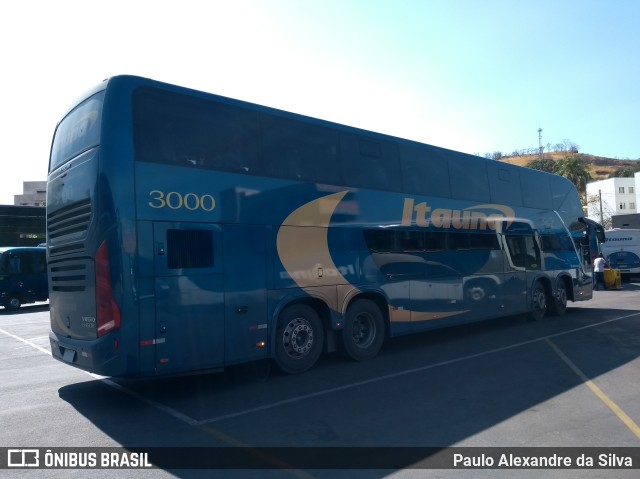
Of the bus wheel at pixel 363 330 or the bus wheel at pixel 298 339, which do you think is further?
the bus wheel at pixel 363 330

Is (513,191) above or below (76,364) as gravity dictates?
above

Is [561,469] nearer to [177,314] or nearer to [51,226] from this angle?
[177,314]

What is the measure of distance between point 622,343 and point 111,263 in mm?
10507

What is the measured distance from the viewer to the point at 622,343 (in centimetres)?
1177

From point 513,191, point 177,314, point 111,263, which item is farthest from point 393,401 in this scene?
point 513,191

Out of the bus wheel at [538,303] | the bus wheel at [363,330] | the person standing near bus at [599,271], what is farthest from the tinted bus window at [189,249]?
the person standing near bus at [599,271]

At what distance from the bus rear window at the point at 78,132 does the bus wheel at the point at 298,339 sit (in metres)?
3.92

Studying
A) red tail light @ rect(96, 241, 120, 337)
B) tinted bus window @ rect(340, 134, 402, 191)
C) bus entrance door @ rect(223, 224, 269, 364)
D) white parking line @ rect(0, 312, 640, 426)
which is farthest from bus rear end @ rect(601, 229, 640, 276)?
red tail light @ rect(96, 241, 120, 337)

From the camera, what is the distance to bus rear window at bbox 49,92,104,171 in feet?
24.3

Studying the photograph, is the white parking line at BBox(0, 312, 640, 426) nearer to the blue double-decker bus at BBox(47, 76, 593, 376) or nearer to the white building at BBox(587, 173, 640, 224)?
the blue double-decker bus at BBox(47, 76, 593, 376)

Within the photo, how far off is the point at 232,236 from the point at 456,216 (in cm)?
660

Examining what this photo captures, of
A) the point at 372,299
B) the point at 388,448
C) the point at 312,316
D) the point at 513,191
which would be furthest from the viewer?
the point at 513,191

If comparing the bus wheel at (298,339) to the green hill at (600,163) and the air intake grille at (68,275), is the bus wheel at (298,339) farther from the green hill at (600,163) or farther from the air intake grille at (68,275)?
the green hill at (600,163)

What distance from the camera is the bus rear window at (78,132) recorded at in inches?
292
